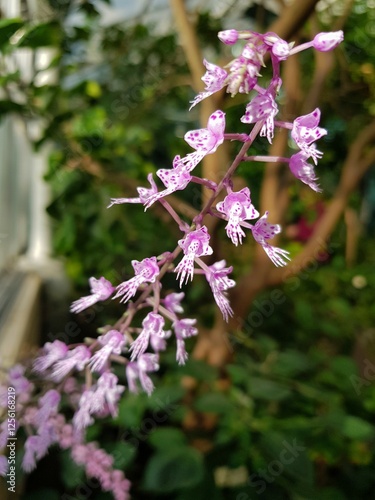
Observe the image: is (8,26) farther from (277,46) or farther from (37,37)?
(277,46)

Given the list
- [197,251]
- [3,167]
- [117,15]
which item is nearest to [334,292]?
[3,167]

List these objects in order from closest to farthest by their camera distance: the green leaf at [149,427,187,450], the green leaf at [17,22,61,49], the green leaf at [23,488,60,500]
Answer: the green leaf at [17,22,61,49]
the green leaf at [23,488,60,500]
the green leaf at [149,427,187,450]

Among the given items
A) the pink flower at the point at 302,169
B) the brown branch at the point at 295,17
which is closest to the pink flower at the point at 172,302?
the pink flower at the point at 302,169

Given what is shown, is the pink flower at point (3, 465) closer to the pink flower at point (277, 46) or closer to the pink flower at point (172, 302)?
the pink flower at point (172, 302)

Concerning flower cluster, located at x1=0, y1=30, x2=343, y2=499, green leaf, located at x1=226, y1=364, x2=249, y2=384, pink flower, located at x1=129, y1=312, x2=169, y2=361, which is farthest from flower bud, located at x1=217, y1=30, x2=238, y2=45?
green leaf, located at x1=226, y1=364, x2=249, y2=384

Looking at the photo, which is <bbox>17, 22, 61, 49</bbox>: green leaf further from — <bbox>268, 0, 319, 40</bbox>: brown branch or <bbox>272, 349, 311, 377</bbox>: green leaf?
<bbox>272, 349, 311, 377</bbox>: green leaf

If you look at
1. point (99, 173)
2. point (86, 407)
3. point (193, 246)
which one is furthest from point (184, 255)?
point (99, 173)
